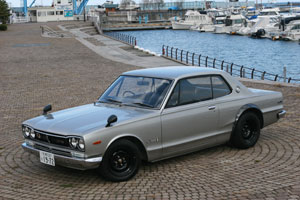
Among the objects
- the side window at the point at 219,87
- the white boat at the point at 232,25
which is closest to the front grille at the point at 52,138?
the side window at the point at 219,87

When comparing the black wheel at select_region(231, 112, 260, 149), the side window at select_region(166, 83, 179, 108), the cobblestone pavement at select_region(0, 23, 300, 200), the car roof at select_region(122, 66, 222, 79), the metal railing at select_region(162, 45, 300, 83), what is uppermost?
the car roof at select_region(122, 66, 222, 79)

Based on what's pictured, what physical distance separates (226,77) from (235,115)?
27.3 inches

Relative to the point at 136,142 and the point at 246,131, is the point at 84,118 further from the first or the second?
the point at 246,131

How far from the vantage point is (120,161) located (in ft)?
21.3

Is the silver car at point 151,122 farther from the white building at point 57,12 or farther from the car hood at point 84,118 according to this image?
the white building at point 57,12

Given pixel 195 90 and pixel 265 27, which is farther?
pixel 265 27

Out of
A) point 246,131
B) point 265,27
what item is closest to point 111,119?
point 246,131

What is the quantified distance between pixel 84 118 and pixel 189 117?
1.66 meters

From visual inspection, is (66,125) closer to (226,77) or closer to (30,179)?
(30,179)

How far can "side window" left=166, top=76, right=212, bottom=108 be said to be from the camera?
7.25m

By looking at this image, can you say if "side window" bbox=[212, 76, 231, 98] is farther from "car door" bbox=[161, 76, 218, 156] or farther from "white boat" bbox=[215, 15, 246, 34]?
"white boat" bbox=[215, 15, 246, 34]

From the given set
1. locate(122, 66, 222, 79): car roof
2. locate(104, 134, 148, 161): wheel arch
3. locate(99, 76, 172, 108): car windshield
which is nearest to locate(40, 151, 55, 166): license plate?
locate(104, 134, 148, 161): wheel arch

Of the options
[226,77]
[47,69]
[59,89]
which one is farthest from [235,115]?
[47,69]

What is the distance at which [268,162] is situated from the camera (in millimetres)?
7375
